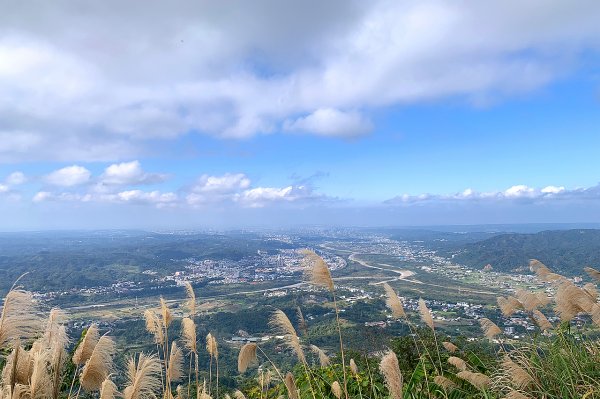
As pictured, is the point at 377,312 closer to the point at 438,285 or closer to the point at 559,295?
the point at 438,285

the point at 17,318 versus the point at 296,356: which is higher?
the point at 17,318

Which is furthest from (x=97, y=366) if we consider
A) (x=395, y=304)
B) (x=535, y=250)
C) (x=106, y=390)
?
(x=535, y=250)

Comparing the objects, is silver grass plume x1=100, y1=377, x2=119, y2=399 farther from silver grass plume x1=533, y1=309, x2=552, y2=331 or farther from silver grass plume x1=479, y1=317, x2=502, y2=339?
silver grass plume x1=533, y1=309, x2=552, y2=331

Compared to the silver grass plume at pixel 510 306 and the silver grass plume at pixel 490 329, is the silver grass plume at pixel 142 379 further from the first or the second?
the silver grass plume at pixel 510 306

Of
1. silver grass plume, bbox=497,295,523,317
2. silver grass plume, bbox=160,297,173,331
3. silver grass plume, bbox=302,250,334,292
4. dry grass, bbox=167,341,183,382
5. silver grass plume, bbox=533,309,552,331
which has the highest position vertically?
silver grass plume, bbox=302,250,334,292

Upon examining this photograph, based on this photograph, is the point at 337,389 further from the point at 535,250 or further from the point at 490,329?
the point at 535,250

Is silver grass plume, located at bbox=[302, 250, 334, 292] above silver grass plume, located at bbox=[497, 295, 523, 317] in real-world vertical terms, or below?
above

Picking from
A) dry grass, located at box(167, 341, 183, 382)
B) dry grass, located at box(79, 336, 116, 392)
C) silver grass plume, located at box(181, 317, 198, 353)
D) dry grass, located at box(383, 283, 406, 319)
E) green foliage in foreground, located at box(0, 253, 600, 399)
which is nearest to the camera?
green foliage in foreground, located at box(0, 253, 600, 399)

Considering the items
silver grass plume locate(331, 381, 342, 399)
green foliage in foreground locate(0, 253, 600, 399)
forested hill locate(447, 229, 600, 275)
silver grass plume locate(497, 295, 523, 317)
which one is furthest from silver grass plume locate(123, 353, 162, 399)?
forested hill locate(447, 229, 600, 275)

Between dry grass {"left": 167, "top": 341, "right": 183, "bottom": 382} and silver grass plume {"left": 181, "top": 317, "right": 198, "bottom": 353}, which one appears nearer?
dry grass {"left": 167, "top": 341, "right": 183, "bottom": 382}
